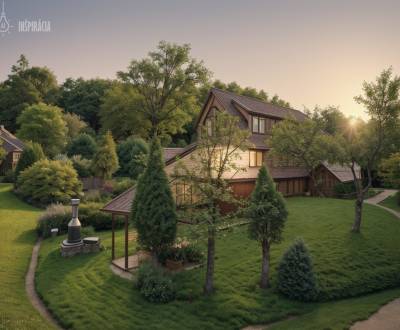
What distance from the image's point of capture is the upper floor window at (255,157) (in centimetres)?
3094

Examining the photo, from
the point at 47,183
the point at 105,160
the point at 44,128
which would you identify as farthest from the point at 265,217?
the point at 44,128

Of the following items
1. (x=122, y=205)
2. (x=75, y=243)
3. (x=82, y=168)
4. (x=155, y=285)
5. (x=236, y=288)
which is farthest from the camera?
(x=82, y=168)

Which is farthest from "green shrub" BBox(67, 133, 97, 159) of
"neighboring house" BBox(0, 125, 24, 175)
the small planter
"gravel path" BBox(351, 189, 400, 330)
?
"gravel path" BBox(351, 189, 400, 330)

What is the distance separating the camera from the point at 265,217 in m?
14.6

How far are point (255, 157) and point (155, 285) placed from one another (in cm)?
2051

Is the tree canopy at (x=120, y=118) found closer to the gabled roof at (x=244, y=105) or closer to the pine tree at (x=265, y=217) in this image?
the gabled roof at (x=244, y=105)

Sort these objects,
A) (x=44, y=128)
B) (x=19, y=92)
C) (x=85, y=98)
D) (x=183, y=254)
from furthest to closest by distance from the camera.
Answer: (x=85, y=98), (x=19, y=92), (x=44, y=128), (x=183, y=254)

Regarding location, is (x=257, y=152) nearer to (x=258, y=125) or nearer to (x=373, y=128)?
(x=258, y=125)

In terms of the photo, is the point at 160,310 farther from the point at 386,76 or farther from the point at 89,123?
the point at 89,123

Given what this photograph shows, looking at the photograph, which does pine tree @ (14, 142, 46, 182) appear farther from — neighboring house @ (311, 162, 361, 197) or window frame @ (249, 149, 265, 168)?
neighboring house @ (311, 162, 361, 197)

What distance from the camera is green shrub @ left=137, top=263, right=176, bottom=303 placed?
13.4 m

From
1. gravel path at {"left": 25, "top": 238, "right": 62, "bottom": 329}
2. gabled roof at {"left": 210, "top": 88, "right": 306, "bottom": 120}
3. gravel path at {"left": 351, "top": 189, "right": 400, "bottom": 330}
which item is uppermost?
gabled roof at {"left": 210, "top": 88, "right": 306, "bottom": 120}

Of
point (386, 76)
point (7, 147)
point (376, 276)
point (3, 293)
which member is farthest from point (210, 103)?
point (7, 147)

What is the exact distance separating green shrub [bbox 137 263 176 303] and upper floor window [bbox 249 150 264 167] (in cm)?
1854
